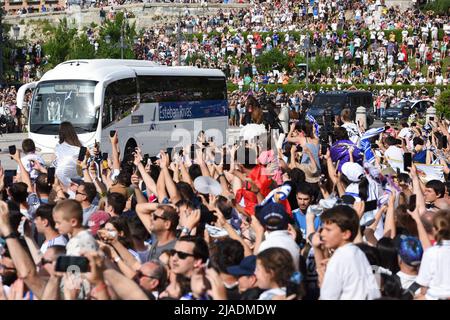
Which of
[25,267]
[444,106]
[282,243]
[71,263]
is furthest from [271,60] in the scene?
[71,263]

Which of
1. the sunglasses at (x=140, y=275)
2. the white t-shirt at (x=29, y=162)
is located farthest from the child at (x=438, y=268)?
the white t-shirt at (x=29, y=162)

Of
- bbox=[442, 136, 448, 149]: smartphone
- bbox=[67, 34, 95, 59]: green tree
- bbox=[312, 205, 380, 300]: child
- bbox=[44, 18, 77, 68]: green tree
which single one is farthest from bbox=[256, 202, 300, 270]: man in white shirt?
bbox=[44, 18, 77, 68]: green tree

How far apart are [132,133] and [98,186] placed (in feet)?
47.7

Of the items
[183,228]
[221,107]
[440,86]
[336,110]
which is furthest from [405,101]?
[183,228]

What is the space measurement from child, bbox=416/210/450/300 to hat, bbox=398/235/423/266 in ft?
1.11

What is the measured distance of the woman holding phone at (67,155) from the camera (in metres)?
12.8

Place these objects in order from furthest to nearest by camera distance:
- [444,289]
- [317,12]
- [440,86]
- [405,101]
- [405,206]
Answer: [317,12], [440,86], [405,101], [405,206], [444,289]

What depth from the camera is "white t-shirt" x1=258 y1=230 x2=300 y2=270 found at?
7.36 metres

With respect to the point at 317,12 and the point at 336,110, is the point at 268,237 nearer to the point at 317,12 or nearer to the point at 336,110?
the point at 336,110

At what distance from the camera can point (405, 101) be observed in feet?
155

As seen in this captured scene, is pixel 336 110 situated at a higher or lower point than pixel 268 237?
lower

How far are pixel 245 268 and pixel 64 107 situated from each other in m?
18.9

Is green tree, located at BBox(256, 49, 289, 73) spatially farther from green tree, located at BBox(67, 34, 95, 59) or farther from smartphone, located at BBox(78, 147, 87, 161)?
smartphone, located at BBox(78, 147, 87, 161)

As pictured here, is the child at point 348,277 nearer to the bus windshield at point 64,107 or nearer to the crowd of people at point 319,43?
the bus windshield at point 64,107
